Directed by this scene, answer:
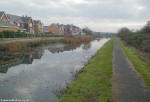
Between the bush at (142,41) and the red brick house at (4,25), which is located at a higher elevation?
the red brick house at (4,25)

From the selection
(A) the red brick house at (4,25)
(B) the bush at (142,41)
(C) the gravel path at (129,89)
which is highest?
(A) the red brick house at (4,25)

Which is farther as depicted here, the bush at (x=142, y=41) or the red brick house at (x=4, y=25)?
the red brick house at (x=4, y=25)

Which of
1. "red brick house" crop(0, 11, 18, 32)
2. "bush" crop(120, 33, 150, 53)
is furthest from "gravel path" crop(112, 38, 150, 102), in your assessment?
"red brick house" crop(0, 11, 18, 32)

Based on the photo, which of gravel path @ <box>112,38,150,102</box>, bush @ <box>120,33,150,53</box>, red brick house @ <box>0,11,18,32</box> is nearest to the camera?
gravel path @ <box>112,38,150,102</box>

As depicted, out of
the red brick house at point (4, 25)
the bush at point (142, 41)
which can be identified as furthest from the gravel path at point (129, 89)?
the red brick house at point (4, 25)

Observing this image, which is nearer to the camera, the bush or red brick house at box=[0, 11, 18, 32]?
the bush

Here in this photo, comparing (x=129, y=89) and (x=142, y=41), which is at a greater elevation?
(x=142, y=41)

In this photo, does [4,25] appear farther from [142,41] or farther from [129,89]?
[129,89]

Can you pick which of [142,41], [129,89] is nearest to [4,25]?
[142,41]

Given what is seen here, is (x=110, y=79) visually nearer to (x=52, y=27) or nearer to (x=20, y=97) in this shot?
(x=20, y=97)

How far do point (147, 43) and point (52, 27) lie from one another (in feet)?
246

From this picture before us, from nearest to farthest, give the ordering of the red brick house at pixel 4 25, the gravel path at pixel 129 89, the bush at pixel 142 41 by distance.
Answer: the gravel path at pixel 129 89
the bush at pixel 142 41
the red brick house at pixel 4 25

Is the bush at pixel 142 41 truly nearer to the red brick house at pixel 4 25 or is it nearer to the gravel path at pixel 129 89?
the gravel path at pixel 129 89

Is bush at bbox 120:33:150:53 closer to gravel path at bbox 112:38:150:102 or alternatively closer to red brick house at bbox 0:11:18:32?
gravel path at bbox 112:38:150:102
